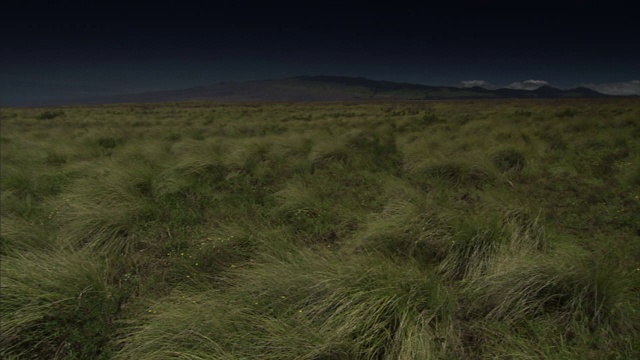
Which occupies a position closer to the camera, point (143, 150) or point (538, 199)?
point (538, 199)

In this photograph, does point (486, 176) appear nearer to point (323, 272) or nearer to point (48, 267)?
point (323, 272)

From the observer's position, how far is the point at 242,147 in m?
10.3

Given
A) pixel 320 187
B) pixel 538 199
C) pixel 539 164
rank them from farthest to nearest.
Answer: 1. pixel 539 164
2. pixel 320 187
3. pixel 538 199

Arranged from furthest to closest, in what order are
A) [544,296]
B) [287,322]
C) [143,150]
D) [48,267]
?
[143,150]
[48,267]
[544,296]
[287,322]

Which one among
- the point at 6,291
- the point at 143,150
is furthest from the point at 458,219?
the point at 143,150

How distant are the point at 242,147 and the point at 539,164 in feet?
26.4

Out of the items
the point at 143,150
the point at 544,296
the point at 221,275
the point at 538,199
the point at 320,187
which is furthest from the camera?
the point at 143,150

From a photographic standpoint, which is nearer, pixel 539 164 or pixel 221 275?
pixel 221 275

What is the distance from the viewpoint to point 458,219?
4020mm

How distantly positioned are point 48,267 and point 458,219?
14.0ft

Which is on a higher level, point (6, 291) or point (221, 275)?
point (6, 291)

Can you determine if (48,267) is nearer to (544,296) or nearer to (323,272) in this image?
(323,272)

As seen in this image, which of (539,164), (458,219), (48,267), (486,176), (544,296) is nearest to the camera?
(544,296)

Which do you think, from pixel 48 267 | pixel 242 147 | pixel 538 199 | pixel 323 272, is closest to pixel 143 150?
pixel 242 147
